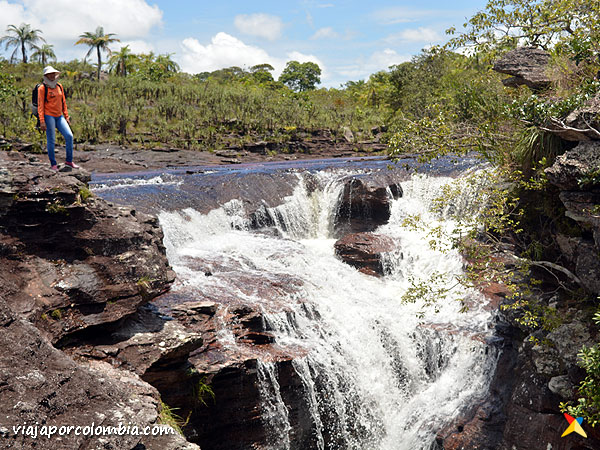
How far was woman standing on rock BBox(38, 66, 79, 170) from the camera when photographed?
760 cm

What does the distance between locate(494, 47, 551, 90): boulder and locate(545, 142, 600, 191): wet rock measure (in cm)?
221

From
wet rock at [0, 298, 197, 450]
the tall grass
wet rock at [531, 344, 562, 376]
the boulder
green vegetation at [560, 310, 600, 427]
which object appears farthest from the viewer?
the tall grass

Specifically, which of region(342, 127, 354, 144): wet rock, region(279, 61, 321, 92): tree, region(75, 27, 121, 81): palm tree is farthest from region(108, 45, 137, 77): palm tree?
region(279, 61, 321, 92): tree

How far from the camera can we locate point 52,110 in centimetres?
784

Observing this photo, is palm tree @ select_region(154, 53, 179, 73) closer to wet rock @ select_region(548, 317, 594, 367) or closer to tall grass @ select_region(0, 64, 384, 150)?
tall grass @ select_region(0, 64, 384, 150)

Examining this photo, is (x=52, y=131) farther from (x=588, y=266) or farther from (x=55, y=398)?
(x=588, y=266)

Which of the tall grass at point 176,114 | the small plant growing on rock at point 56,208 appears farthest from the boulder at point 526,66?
the tall grass at point 176,114

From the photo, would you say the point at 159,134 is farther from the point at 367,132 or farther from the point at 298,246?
the point at 298,246

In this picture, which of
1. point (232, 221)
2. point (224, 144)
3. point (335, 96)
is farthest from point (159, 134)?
point (335, 96)

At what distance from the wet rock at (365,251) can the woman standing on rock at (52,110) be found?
7511 mm

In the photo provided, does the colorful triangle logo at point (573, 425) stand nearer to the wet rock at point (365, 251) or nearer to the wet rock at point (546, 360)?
the wet rock at point (546, 360)

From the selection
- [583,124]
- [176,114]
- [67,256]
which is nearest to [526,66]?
[583,124]

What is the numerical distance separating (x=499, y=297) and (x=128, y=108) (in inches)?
1205

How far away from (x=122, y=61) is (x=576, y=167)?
4506 cm
